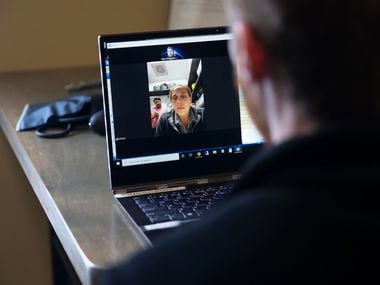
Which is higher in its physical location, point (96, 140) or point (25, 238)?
point (96, 140)

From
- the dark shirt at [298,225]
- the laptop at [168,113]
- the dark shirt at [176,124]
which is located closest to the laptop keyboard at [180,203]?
the laptop at [168,113]

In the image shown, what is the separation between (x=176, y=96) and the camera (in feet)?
4.55

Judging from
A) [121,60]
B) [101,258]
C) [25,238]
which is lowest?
[25,238]

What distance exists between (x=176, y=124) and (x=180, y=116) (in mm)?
16

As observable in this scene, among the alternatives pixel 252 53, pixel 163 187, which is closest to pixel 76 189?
pixel 163 187

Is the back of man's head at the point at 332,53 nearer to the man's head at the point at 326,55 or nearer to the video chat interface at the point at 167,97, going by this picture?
the man's head at the point at 326,55

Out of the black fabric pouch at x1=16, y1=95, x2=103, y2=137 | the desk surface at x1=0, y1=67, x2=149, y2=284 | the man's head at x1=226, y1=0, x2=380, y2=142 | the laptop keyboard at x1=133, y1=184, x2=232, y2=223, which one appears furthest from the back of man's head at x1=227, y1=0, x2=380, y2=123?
the black fabric pouch at x1=16, y1=95, x2=103, y2=137

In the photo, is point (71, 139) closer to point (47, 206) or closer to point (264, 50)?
point (47, 206)

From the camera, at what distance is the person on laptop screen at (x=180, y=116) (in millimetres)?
1390

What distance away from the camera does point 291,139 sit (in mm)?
715

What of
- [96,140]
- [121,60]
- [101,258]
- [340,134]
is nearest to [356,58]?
[340,134]

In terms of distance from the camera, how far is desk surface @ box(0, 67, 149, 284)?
1184 mm

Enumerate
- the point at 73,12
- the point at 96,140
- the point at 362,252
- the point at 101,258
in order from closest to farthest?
the point at 362,252 < the point at 101,258 < the point at 96,140 < the point at 73,12

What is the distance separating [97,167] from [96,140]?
0.16m
